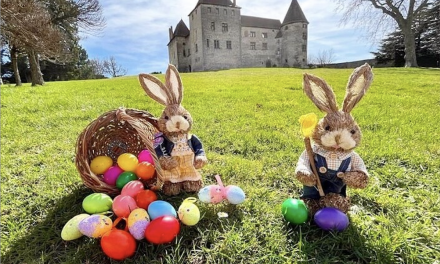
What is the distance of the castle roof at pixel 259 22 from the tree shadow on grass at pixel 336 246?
44877 millimetres

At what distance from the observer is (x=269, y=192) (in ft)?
7.29

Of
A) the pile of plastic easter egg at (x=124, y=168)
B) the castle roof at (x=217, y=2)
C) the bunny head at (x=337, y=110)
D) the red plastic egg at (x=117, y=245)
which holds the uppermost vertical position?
the castle roof at (x=217, y=2)

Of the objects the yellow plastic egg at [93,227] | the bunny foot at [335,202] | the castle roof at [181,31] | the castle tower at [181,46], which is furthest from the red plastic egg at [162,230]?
the castle roof at [181,31]

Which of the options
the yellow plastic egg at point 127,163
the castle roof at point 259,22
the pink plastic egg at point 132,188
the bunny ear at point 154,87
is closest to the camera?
the pink plastic egg at point 132,188

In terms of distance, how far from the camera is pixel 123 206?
1774mm

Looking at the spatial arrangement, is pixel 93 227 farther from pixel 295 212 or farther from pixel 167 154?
pixel 295 212

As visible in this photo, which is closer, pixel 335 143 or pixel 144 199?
pixel 335 143

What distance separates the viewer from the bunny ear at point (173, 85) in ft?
6.89

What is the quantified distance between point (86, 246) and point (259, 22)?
47.5 meters

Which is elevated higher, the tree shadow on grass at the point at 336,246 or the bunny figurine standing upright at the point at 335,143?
the bunny figurine standing upright at the point at 335,143

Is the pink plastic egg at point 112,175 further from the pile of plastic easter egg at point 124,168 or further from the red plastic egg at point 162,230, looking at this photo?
the red plastic egg at point 162,230

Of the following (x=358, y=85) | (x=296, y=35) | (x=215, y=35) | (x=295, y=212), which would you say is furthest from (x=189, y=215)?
(x=296, y=35)

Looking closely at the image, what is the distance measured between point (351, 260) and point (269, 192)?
81 centimetres

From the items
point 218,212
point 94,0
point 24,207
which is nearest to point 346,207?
point 218,212
